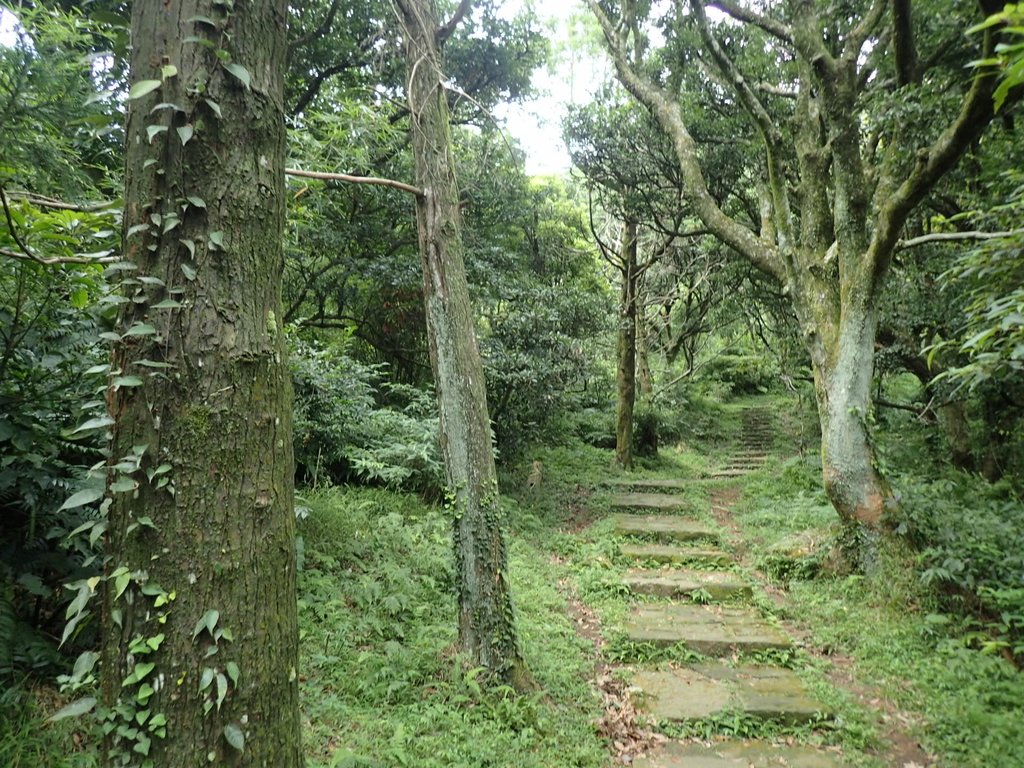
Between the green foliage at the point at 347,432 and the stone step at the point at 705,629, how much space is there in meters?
2.70

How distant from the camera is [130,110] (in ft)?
5.16

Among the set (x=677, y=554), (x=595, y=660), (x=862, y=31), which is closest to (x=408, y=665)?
(x=595, y=660)

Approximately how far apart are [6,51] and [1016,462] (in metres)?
11.9

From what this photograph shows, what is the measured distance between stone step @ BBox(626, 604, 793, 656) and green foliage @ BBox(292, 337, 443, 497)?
270 cm

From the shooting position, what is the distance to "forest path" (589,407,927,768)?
11.8 feet

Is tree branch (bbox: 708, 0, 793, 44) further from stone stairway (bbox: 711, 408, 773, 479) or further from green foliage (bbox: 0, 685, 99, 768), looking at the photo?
green foliage (bbox: 0, 685, 99, 768)

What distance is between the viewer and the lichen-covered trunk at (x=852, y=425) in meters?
5.61

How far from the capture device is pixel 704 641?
4820 mm

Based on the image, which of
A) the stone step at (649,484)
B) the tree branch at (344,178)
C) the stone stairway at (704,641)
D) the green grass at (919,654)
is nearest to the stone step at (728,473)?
the stone step at (649,484)

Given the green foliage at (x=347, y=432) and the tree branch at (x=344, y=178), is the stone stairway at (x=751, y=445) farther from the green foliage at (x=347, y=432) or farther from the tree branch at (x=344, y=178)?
the tree branch at (x=344, y=178)

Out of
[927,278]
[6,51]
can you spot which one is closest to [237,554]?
[6,51]

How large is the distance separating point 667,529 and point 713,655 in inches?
110

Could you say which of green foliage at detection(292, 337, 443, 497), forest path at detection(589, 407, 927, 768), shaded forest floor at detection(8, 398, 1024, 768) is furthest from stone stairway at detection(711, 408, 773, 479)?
green foliage at detection(292, 337, 443, 497)

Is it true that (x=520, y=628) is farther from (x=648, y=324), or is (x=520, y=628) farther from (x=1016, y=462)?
(x=648, y=324)
